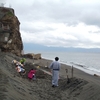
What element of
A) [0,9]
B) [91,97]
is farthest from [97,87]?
[0,9]

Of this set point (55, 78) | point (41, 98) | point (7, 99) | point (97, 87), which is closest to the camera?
point (7, 99)

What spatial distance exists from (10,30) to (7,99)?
3497cm

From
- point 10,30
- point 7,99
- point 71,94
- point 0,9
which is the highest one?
point 0,9

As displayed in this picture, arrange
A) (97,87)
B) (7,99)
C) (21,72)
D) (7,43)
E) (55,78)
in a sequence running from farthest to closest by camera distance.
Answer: (7,43) → (21,72) → (55,78) → (97,87) → (7,99)

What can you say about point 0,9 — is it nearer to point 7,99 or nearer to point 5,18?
point 5,18

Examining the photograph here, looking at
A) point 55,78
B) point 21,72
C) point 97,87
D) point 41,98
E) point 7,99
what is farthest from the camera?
point 21,72

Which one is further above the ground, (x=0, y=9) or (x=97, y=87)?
(x=0, y=9)

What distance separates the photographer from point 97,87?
35.9 ft

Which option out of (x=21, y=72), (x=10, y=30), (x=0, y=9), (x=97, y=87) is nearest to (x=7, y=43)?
(x=10, y=30)

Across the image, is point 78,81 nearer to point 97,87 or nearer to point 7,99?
point 97,87

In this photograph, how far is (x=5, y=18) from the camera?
4066 cm

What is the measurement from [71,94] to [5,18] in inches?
1240

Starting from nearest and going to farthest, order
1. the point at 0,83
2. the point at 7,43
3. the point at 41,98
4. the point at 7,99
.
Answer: the point at 7,99
the point at 0,83
the point at 41,98
the point at 7,43

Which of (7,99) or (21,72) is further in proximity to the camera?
(21,72)
